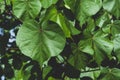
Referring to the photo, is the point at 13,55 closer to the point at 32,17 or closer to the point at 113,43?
the point at 32,17

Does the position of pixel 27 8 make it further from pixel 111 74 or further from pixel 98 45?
pixel 111 74

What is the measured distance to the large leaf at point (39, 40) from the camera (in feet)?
3.83

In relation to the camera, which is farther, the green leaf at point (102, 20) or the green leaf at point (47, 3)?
the green leaf at point (102, 20)

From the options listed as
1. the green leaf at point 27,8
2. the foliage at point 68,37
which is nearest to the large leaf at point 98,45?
the foliage at point 68,37

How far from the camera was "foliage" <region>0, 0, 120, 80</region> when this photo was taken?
1.17 m

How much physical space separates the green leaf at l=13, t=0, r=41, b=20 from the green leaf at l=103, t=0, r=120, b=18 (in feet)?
0.89

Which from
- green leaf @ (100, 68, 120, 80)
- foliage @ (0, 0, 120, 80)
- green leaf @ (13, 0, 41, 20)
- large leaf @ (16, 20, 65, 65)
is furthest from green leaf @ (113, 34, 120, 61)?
green leaf @ (13, 0, 41, 20)

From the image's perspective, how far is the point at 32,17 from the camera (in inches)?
48.0

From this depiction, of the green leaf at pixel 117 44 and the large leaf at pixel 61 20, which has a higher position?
the large leaf at pixel 61 20

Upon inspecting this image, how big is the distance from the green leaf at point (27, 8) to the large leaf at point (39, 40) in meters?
0.06

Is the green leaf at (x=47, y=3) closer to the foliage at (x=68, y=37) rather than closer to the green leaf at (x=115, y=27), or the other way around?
the foliage at (x=68, y=37)

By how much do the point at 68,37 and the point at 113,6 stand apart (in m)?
0.24

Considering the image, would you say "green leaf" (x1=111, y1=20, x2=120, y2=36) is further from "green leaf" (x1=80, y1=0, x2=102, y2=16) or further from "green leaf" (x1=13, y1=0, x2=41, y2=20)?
"green leaf" (x1=13, y1=0, x2=41, y2=20)

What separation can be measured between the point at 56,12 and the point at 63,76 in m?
0.34
